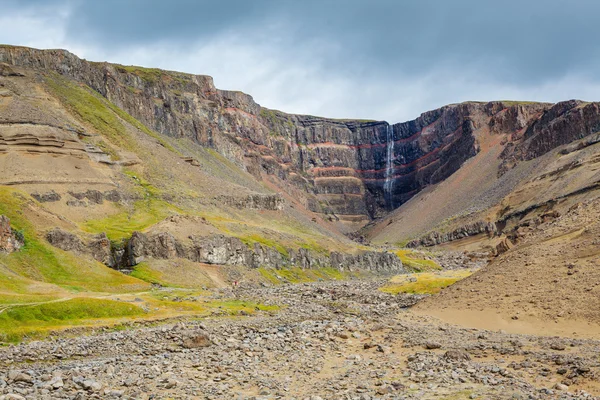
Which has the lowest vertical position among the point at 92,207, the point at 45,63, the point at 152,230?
the point at 152,230

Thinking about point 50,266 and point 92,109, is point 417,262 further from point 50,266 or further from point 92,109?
point 50,266

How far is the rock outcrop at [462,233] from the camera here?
17807 centimetres

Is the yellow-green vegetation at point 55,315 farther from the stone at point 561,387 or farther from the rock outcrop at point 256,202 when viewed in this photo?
the rock outcrop at point 256,202

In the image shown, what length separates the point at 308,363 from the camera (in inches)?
1184

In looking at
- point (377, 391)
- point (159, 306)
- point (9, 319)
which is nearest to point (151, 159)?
point (159, 306)

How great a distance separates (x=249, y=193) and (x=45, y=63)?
7458 centimetres

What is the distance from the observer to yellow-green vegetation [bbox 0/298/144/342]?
41094mm

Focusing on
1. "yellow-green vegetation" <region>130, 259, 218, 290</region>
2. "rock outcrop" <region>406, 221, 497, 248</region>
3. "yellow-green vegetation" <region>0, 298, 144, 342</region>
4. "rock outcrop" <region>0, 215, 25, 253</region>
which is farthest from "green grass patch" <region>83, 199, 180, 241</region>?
"rock outcrop" <region>406, 221, 497, 248</region>

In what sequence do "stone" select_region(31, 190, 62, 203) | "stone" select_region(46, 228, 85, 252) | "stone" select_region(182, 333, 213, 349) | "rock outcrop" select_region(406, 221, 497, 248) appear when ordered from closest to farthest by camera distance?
"stone" select_region(182, 333, 213, 349) < "stone" select_region(46, 228, 85, 252) < "stone" select_region(31, 190, 62, 203) < "rock outcrop" select_region(406, 221, 497, 248)

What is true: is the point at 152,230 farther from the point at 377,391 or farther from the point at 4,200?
the point at 377,391

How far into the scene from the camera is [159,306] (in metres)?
57.5

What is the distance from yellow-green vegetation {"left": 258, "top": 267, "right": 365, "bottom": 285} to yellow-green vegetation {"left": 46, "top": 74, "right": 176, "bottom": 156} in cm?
5824

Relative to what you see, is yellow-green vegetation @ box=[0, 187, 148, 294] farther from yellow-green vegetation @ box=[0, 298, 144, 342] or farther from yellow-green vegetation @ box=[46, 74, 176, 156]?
yellow-green vegetation @ box=[46, 74, 176, 156]

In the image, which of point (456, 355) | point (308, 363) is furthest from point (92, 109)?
point (456, 355)
